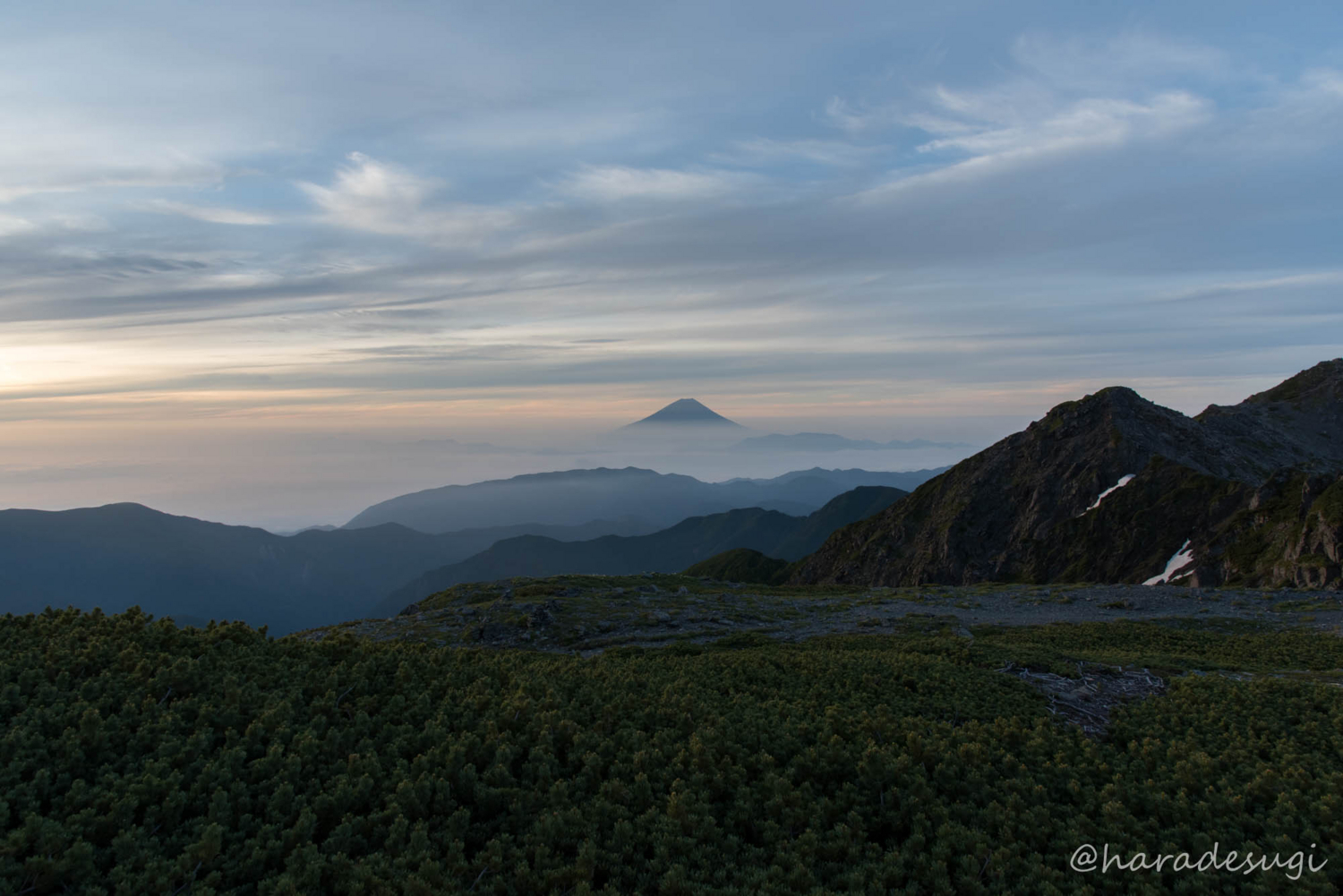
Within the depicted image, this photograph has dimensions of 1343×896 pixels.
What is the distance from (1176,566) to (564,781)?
338ft

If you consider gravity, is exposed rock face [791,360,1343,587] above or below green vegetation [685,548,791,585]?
above

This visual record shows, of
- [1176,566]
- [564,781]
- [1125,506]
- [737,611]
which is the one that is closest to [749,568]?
[1125,506]

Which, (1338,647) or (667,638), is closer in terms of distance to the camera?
(1338,647)

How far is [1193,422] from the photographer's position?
12531 cm

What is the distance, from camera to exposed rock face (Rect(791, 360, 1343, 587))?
245 ft

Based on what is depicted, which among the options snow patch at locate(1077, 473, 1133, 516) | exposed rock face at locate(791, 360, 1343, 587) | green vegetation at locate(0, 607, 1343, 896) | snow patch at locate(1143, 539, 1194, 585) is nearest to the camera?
green vegetation at locate(0, 607, 1343, 896)

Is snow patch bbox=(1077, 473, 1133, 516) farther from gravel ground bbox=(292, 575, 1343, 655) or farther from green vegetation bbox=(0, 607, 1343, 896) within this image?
green vegetation bbox=(0, 607, 1343, 896)

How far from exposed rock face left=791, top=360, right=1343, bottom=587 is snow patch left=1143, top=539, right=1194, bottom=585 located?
76cm

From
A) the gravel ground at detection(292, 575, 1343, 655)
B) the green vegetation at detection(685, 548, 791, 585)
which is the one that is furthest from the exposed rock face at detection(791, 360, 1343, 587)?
the gravel ground at detection(292, 575, 1343, 655)

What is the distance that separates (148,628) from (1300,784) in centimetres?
2591

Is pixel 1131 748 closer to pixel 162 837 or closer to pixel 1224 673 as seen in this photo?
pixel 1224 673

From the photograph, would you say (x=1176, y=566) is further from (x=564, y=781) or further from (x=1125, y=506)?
(x=564, y=781)

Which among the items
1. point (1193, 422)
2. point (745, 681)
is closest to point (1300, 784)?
point (745, 681)

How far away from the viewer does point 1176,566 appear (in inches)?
3406
